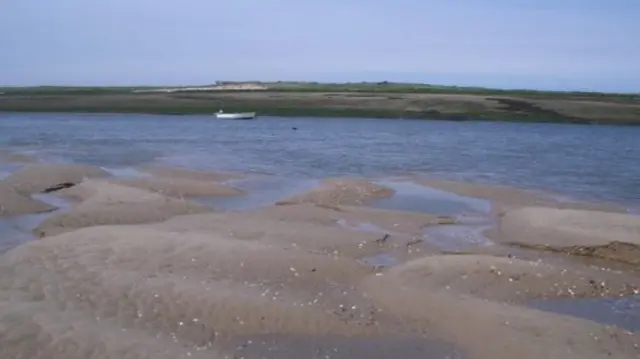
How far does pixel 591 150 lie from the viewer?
43938 mm

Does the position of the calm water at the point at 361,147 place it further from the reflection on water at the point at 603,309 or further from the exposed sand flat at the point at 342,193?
the reflection on water at the point at 603,309

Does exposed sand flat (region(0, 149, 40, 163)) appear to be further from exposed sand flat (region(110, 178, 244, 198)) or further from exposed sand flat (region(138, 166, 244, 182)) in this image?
exposed sand flat (region(110, 178, 244, 198))

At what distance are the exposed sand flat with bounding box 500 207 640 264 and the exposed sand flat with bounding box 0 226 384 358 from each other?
220 inches

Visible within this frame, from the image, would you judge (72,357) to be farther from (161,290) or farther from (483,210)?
(483,210)

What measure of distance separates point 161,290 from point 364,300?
3319 millimetres

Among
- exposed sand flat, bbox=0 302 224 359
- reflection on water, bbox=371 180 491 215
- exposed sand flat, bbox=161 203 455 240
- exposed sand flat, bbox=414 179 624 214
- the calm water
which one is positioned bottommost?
the calm water

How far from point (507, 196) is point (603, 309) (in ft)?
42.2

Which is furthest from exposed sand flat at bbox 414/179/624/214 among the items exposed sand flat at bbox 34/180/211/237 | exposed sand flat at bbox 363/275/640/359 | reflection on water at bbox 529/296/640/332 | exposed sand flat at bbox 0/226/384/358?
exposed sand flat at bbox 0/226/384/358

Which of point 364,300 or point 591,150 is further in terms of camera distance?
point 591,150

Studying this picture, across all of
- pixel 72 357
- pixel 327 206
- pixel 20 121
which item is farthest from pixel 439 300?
pixel 20 121

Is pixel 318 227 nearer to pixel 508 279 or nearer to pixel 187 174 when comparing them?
pixel 508 279

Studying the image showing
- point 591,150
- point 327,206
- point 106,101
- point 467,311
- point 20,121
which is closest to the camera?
point 467,311

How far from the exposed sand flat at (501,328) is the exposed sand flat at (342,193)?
→ 9765 millimetres

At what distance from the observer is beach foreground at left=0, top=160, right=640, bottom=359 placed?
9.45m
